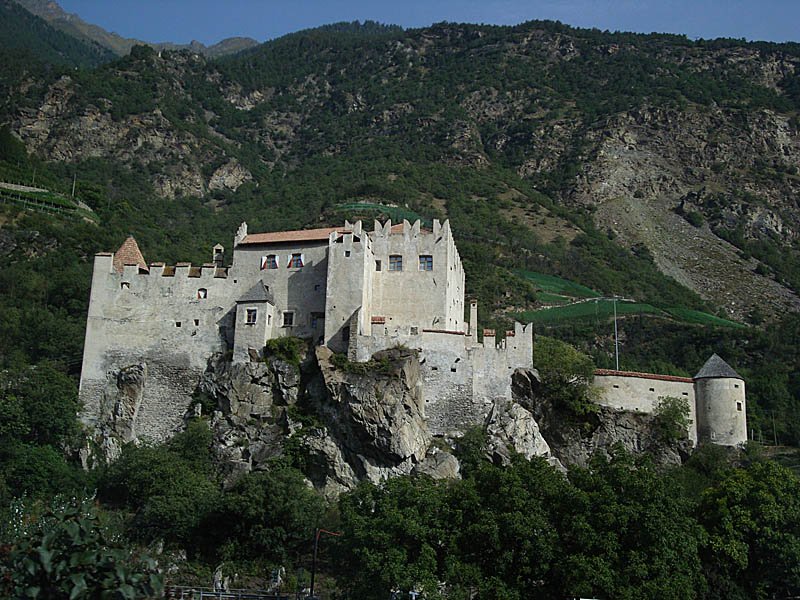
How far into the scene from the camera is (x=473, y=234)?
409 feet

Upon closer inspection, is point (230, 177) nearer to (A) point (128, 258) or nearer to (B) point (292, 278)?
(A) point (128, 258)

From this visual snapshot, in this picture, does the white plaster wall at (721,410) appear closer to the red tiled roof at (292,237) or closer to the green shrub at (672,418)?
the green shrub at (672,418)

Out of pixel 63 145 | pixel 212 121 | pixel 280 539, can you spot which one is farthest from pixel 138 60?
pixel 280 539

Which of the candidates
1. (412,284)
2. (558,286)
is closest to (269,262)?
(412,284)

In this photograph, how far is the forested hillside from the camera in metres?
40.2

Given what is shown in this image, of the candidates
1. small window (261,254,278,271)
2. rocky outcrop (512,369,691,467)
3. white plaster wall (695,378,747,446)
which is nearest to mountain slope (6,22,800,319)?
white plaster wall (695,378,747,446)

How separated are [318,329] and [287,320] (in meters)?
2.27

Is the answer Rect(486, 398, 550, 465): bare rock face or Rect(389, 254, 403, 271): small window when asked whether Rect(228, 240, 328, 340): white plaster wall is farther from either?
Rect(486, 398, 550, 465): bare rock face

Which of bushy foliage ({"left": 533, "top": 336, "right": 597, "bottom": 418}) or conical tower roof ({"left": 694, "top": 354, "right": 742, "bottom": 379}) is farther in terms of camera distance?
conical tower roof ({"left": 694, "top": 354, "right": 742, "bottom": 379})

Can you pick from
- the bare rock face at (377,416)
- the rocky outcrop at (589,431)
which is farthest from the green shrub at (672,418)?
the bare rock face at (377,416)

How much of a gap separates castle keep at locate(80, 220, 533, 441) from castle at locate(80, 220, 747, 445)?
0.07m

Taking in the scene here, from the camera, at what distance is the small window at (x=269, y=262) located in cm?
6128

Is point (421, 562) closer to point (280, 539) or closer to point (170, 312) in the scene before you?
point (280, 539)

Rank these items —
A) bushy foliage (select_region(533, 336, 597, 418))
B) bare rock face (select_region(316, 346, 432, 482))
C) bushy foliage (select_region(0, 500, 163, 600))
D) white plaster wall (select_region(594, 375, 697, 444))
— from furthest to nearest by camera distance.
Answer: white plaster wall (select_region(594, 375, 697, 444))
bushy foliage (select_region(533, 336, 597, 418))
bare rock face (select_region(316, 346, 432, 482))
bushy foliage (select_region(0, 500, 163, 600))
